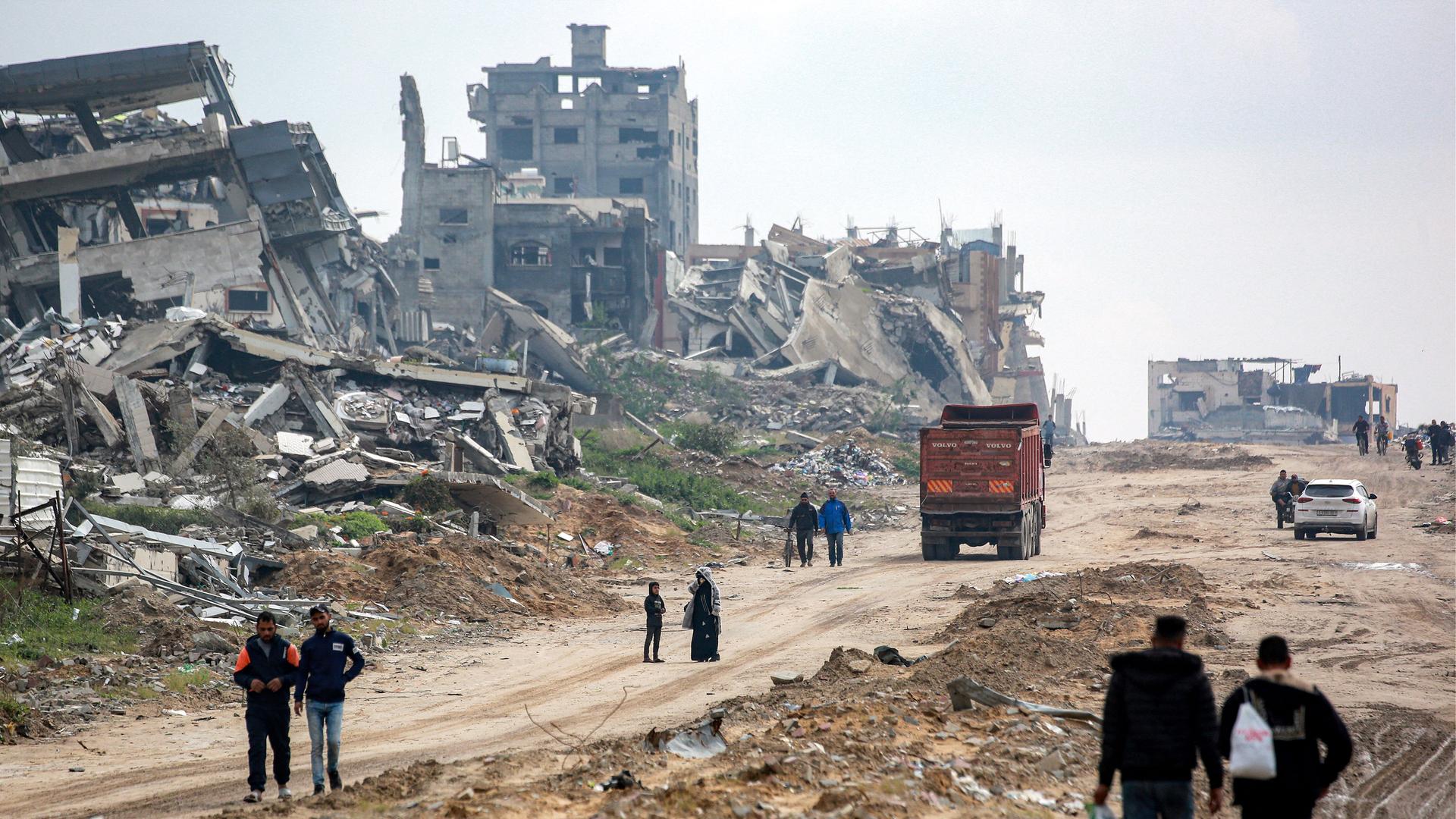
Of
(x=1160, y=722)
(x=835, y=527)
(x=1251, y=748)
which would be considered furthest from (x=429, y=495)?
(x=1251, y=748)

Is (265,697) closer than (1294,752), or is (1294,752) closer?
(1294,752)

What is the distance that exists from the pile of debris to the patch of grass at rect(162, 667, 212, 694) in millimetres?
26961

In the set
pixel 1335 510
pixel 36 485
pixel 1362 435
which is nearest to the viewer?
pixel 36 485

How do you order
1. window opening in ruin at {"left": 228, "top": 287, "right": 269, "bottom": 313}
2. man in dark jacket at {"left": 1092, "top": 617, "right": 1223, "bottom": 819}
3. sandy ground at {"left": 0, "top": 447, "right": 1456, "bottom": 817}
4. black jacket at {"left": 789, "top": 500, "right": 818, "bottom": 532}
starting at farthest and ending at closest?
1. window opening in ruin at {"left": 228, "top": 287, "right": 269, "bottom": 313}
2. black jacket at {"left": 789, "top": 500, "right": 818, "bottom": 532}
3. sandy ground at {"left": 0, "top": 447, "right": 1456, "bottom": 817}
4. man in dark jacket at {"left": 1092, "top": 617, "right": 1223, "bottom": 819}

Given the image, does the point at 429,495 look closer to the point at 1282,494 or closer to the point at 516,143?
the point at 1282,494

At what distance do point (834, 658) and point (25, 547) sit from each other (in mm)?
9785

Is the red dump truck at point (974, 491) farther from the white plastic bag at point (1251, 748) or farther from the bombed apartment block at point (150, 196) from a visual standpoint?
the bombed apartment block at point (150, 196)

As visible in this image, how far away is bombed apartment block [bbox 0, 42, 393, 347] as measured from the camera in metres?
40.4

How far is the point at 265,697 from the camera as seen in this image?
9.05 meters

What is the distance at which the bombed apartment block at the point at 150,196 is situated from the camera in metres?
40.4

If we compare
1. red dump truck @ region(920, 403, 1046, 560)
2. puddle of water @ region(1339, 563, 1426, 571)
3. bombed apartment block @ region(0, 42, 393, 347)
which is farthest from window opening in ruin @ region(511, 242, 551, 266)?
puddle of water @ region(1339, 563, 1426, 571)

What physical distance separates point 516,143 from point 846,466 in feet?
199

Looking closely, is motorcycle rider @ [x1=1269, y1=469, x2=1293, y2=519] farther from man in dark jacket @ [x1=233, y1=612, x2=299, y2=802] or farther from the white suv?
man in dark jacket @ [x1=233, y1=612, x2=299, y2=802]

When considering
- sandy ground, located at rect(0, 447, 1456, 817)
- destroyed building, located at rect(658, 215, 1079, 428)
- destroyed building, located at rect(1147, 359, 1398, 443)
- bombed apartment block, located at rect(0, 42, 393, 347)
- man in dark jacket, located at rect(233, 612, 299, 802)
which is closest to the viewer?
man in dark jacket, located at rect(233, 612, 299, 802)
